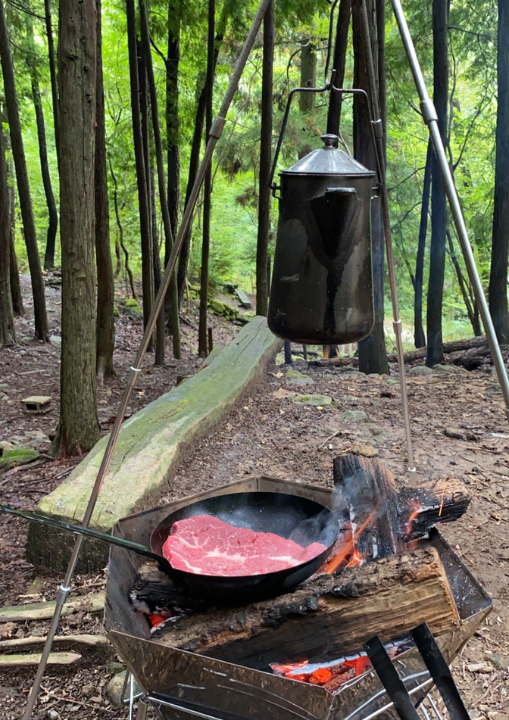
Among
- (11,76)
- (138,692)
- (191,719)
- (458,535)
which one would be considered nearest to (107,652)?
(138,692)

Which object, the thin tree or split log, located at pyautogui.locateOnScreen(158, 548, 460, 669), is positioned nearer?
split log, located at pyautogui.locateOnScreen(158, 548, 460, 669)

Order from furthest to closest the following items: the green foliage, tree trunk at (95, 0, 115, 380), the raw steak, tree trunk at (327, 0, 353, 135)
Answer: the green foliage
tree trunk at (95, 0, 115, 380)
tree trunk at (327, 0, 353, 135)
the raw steak

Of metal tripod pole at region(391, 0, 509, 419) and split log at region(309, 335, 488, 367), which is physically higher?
metal tripod pole at region(391, 0, 509, 419)

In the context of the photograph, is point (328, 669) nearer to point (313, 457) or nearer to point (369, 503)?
point (369, 503)

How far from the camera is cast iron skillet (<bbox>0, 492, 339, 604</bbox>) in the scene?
5.93 feet

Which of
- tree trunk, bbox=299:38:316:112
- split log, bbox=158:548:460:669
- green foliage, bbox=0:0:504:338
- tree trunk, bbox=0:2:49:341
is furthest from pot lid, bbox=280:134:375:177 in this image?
tree trunk, bbox=299:38:316:112

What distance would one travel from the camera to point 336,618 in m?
1.71

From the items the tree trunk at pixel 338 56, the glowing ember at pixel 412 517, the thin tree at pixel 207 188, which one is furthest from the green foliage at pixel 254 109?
the glowing ember at pixel 412 517

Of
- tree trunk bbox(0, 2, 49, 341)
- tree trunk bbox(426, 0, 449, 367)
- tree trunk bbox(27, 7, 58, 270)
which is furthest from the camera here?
tree trunk bbox(27, 7, 58, 270)

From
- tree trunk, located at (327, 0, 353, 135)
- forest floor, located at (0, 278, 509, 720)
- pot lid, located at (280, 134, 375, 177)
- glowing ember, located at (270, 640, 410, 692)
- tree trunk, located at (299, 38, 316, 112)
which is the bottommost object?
forest floor, located at (0, 278, 509, 720)

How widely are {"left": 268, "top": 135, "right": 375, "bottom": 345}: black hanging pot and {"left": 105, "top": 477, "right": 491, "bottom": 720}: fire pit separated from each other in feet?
2.61

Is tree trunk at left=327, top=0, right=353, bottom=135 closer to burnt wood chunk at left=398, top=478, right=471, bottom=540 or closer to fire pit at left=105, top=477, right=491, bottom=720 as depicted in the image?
burnt wood chunk at left=398, top=478, right=471, bottom=540

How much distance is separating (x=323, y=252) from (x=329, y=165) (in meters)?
0.27

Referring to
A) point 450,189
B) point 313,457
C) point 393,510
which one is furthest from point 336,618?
point 313,457
